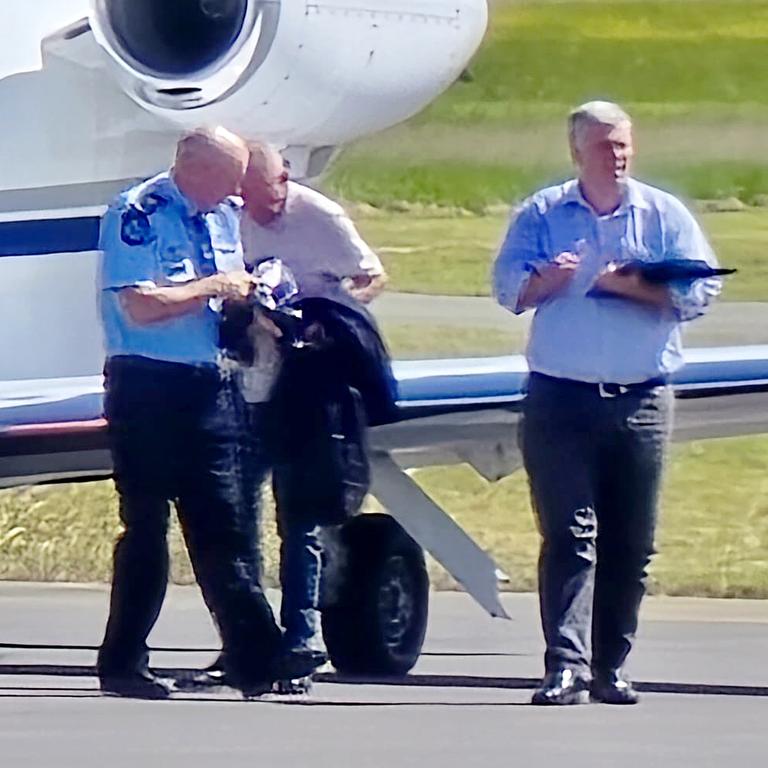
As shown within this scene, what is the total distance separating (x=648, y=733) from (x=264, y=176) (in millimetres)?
1623

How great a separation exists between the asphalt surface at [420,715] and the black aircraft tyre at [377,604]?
0.12 metres

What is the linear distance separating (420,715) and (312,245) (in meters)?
1.17

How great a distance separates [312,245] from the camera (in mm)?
6527

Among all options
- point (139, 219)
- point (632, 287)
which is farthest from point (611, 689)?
point (139, 219)

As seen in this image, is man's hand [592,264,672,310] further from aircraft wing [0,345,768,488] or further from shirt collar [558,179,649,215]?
aircraft wing [0,345,768,488]

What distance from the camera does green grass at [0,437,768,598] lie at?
9844 millimetres

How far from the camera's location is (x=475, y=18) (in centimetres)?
792

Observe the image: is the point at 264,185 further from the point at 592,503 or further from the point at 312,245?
the point at 592,503

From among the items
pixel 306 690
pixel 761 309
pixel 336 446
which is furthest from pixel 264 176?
pixel 761 309

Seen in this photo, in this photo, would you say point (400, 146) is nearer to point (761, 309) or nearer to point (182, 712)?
point (761, 309)

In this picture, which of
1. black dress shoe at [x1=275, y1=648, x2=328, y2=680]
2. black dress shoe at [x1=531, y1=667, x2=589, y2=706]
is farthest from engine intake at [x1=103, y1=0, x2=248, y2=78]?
black dress shoe at [x1=531, y1=667, x2=589, y2=706]

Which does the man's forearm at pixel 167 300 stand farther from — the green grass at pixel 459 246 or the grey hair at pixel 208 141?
the green grass at pixel 459 246

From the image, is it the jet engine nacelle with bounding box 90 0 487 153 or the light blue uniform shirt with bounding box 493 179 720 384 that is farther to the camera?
the jet engine nacelle with bounding box 90 0 487 153

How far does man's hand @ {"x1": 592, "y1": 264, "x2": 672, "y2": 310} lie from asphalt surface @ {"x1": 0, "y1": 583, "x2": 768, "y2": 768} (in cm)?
99
